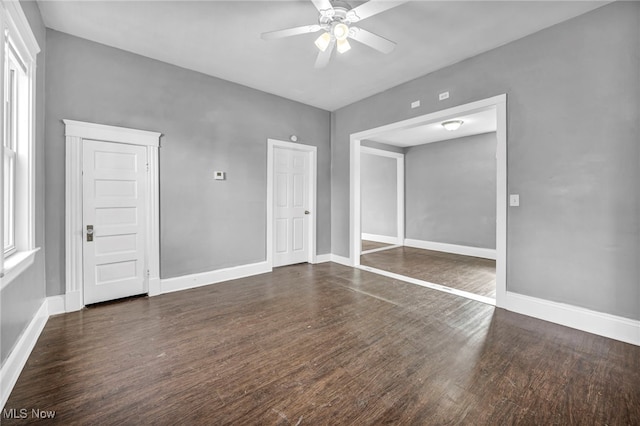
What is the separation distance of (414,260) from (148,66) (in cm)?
523

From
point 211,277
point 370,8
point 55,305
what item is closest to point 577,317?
point 370,8

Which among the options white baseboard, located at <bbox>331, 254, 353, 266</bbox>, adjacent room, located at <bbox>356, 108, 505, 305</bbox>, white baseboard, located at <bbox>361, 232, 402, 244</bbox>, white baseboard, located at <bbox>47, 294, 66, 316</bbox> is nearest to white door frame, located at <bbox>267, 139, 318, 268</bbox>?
white baseboard, located at <bbox>331, 254, 353, 266</bbox>

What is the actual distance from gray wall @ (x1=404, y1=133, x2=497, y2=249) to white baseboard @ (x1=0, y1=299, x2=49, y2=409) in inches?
269

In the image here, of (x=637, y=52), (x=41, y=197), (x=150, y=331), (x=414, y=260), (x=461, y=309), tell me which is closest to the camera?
(x=637, y=52)

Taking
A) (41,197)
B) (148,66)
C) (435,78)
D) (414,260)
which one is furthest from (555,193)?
(41,197)

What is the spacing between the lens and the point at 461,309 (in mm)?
3035

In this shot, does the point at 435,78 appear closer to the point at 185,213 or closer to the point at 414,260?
the point at 414,260

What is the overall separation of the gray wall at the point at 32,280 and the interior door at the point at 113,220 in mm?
378

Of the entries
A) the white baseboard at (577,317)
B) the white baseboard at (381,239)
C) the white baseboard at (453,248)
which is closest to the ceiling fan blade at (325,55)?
the white baseboard at (577,317)

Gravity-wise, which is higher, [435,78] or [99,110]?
[435,78]

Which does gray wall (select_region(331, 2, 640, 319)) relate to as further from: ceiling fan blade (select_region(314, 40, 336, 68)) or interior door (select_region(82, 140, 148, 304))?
interior door (select_region(82, 140, 148, 304))

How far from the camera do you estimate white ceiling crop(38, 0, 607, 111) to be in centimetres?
253

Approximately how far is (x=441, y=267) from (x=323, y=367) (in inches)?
143

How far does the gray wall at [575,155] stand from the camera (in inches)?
94.4
